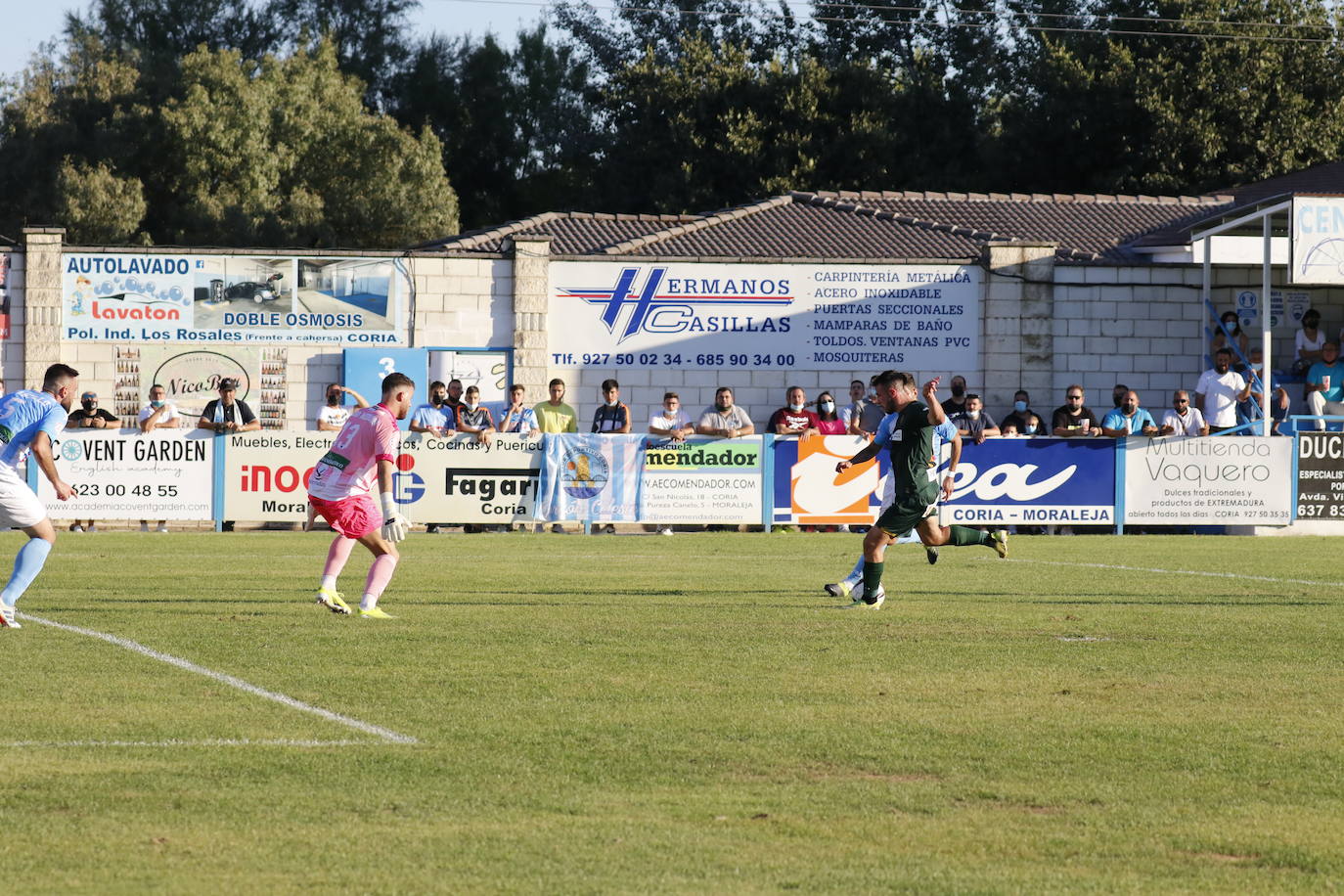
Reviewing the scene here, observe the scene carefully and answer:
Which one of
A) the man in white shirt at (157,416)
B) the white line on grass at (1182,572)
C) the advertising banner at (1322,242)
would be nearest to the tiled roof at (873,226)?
the advertising banner at (1322,242)

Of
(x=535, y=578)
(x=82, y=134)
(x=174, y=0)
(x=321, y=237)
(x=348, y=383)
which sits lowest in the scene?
(x=535, y=578)

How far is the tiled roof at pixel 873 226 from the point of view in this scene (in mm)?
38750

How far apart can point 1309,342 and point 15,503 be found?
940 inches

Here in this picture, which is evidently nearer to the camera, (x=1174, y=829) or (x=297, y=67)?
(x=1174, y=829)

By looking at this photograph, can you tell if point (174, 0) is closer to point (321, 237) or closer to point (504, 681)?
point (321, 237)

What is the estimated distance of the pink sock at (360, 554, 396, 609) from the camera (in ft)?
42.4

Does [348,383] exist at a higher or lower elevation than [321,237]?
lower

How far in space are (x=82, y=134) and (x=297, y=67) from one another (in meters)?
6.97

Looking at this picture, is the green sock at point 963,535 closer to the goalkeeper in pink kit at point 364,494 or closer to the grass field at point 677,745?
the grass field at point 677,745

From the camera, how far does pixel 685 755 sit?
299 inches

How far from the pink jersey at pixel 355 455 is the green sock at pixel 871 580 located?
3.66 m

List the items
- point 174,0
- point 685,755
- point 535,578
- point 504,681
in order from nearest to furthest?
point 685,755 < point 504,681 < point 535,578 < point 174,0

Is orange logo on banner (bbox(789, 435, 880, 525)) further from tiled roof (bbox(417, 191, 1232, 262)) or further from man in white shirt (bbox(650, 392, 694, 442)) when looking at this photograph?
tiled roof (bbox(417, 191, 1232, 262))

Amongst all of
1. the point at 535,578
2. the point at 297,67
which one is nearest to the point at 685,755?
the point at 535,578
